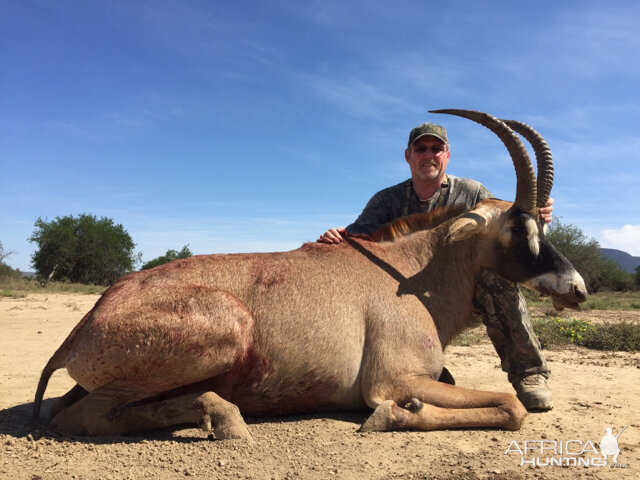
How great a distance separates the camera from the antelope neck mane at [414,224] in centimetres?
604

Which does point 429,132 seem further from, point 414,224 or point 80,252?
point 80,252

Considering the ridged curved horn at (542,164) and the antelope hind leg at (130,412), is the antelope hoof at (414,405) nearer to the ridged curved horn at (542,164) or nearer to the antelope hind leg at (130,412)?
the antelope hind leg at (130,412)

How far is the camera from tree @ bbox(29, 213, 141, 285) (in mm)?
39594

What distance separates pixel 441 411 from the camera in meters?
4.63

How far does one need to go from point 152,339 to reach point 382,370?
209 centimetres

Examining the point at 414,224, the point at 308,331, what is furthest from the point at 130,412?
the point at 414,224

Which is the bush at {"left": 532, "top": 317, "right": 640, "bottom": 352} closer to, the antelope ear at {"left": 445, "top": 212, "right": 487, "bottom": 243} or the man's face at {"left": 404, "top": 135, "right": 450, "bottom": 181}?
the man's face at {"left": 404, "top": 135, "right": 450, "bottom": 181}

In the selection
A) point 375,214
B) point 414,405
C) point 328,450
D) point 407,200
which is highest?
point 407,200

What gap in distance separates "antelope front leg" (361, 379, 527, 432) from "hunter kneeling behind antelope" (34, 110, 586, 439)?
1 centimetres

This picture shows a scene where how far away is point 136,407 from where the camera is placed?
4.52 meters

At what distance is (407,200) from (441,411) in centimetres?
358

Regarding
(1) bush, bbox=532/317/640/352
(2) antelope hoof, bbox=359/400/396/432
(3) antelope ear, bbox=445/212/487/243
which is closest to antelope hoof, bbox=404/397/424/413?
(2) antelope hoof, bbox=359/400/396/432

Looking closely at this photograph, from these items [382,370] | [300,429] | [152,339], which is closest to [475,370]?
[382,370]

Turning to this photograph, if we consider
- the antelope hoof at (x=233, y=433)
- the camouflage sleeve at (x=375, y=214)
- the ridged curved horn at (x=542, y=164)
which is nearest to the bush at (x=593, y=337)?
the camouflage sleeve at (x=375, y=214)
